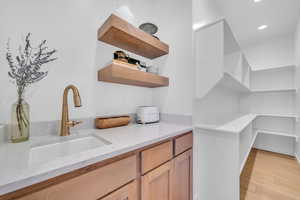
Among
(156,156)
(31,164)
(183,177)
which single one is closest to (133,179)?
(156,156)

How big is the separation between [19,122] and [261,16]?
3166mm

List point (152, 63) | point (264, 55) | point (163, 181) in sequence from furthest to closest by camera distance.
Answer: 1. point (264, 55)
2. point (152, 63)
3. point (163, 181)

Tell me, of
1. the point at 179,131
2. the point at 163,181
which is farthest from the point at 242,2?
the point at 163,181

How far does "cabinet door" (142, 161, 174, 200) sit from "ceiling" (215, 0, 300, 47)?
86.1 inches

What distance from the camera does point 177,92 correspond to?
49.3 inches

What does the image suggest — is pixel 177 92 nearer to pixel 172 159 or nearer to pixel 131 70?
pixel 131 70

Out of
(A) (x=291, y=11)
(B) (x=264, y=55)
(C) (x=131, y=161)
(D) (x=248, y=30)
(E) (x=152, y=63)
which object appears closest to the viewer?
(C) (x=131, y=161)

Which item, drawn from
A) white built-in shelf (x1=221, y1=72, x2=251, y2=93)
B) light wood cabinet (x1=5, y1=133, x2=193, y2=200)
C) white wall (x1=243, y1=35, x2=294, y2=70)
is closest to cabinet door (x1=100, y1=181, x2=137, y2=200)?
light wood cabinet (x1=5, y1=133, x2=193, y2=200)

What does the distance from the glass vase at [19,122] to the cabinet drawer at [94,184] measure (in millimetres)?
471

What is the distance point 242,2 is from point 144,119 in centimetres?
208

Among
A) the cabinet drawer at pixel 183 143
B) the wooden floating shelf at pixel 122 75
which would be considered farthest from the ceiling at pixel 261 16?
the cabinet drawer at pixel 183 143

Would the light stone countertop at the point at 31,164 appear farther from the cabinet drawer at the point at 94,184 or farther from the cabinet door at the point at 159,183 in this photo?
the cabinet door at the point at 159,183

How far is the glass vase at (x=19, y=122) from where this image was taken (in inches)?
25.3

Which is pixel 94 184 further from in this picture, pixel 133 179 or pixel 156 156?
pixel 156 156
